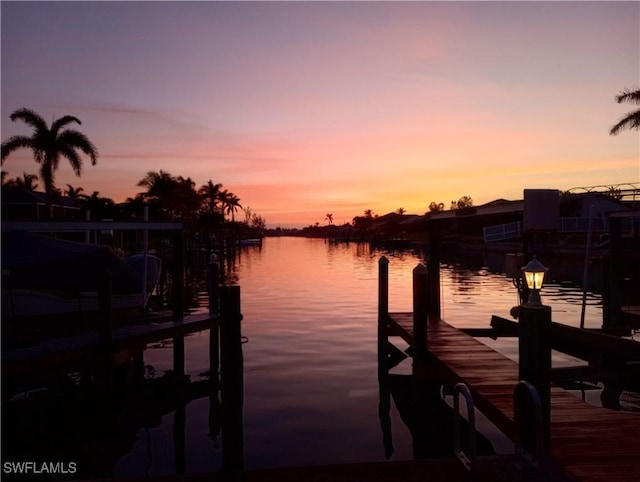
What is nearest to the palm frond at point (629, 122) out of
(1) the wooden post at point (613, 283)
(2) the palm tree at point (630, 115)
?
(2) the palm tree at point (630, 115)

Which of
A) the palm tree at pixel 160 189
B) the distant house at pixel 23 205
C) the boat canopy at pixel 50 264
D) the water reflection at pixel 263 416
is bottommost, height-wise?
the water reflection at pixel 263 416

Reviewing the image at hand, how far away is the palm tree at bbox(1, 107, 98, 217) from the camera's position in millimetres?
43656

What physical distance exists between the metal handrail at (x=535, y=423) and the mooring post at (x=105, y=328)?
852 centimetres

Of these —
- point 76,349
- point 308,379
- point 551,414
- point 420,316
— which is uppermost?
point 420,316

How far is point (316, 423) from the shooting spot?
11.0 meters

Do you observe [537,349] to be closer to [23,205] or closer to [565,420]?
[565,420]

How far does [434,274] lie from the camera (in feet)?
50.3

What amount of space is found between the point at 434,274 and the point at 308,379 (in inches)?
181

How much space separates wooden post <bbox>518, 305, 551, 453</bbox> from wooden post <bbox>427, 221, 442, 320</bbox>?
9.06 m

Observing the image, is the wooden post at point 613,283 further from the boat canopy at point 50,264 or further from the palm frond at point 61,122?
the palm frond at point 61,122

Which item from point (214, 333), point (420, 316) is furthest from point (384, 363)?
point (214, 333)

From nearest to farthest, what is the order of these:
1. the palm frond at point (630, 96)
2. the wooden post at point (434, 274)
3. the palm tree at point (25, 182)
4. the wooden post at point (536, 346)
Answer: the wooden post at point (536, 346), the wooden post at point (434, 274), the palm frond at point (630, 96), the palm tree at point (25, 182)

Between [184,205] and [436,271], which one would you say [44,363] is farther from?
[184,205]

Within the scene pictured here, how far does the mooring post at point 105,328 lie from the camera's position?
11.4m
